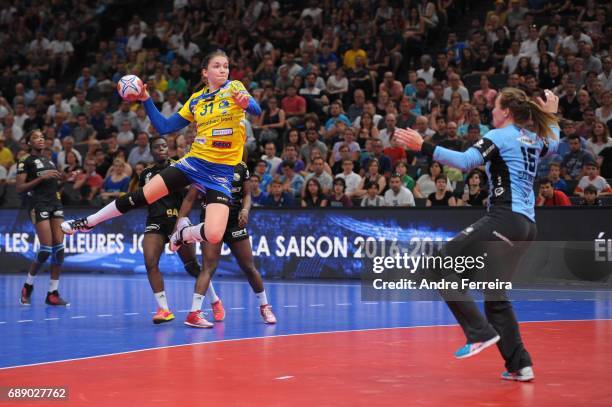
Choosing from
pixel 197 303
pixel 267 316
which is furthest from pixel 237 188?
pixel 267 316

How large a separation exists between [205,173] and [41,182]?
497 cm

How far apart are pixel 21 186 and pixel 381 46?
11190mm

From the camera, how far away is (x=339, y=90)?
21.9 meters

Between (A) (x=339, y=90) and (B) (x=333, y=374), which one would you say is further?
(A) (x=339, y=90)

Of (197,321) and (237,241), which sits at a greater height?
(237,241)

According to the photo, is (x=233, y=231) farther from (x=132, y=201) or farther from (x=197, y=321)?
(x=132, y=201)

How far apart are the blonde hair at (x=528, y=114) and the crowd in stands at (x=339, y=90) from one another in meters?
9.02

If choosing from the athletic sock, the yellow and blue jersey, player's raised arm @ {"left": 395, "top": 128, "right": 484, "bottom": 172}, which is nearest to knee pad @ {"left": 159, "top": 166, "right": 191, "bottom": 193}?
the yellow and blue jersey

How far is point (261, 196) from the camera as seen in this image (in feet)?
61.9

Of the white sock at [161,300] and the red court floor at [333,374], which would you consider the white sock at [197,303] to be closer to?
the white sock at [161,300]

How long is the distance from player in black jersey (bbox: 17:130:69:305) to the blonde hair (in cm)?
801

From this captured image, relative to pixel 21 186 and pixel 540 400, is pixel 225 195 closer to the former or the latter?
pixel 540 400

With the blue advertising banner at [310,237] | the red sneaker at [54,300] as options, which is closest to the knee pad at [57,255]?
the red sneaker at [54,300]

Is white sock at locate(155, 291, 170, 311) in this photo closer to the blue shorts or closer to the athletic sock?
the athletic sock
